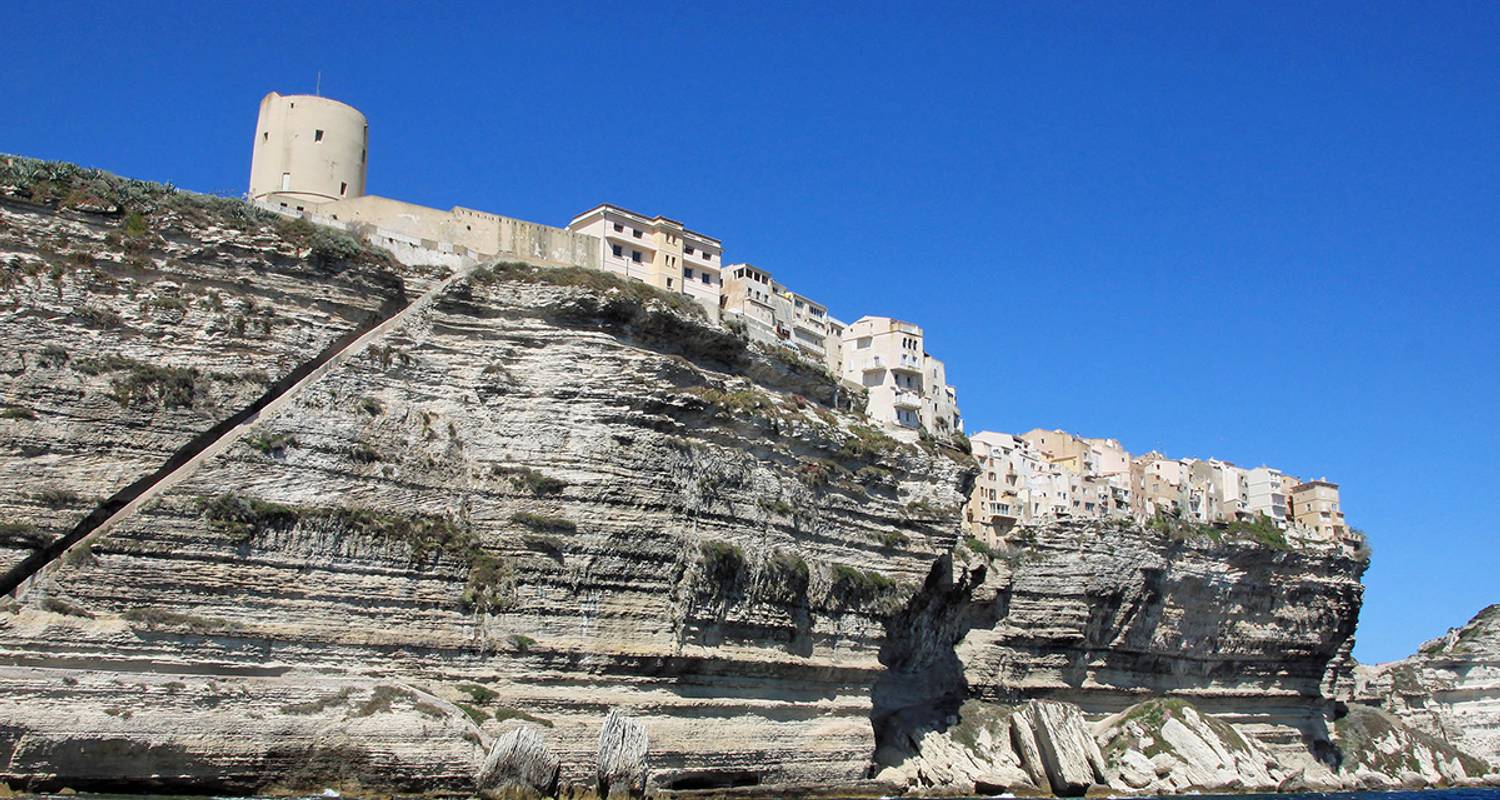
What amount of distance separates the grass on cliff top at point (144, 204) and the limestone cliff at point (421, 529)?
86 millimetres

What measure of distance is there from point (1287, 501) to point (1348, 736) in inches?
1055

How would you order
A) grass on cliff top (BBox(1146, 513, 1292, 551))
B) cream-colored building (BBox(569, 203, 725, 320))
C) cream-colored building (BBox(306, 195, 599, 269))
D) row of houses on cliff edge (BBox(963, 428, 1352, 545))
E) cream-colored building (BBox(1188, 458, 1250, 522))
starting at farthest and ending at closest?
cream-colored building (BBox(1188, 458, 1250, 522))
row of houses on cliff edge (BBox(963, 428, 1352, 545))
grass on cliff top (BBox(1146, 513, 1292, 551))
cream-colored building (BBox(569, 203, 725, 320))
cream-colored building (BBox(306, 195, 599, 269))

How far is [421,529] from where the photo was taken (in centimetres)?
3117

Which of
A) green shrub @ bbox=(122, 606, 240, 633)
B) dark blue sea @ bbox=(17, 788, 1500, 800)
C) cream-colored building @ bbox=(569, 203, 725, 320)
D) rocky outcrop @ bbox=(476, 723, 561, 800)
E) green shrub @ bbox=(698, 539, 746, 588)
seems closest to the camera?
dark blue sea @ bbox=(17, 788, 1500, 800)

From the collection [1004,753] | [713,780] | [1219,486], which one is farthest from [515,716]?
[1219,486]

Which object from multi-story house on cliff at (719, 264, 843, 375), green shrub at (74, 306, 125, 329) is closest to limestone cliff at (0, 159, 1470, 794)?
green shrub at (74, 306, 125, 329)

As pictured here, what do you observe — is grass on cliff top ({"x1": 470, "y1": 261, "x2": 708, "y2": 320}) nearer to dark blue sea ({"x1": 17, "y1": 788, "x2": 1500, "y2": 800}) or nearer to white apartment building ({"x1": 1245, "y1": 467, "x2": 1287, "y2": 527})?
dark blue sea ({"x1": 17, "y1": 788, "x2": 1500, "y2": 800})

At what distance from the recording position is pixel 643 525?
33781 mm

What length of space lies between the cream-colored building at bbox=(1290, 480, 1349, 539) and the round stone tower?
6827 centimetres

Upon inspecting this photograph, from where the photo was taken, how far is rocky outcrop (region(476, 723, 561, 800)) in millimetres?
27609

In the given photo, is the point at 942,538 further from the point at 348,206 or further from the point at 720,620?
the point at 348,206

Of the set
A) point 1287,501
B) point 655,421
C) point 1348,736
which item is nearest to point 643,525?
point 655,421

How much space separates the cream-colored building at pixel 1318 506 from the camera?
286 ft

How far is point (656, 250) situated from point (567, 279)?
1299cm
